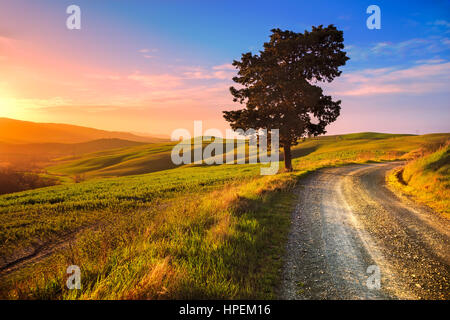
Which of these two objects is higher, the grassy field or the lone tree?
the lone tree

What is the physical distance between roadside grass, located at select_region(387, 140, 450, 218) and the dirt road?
3.42 feet

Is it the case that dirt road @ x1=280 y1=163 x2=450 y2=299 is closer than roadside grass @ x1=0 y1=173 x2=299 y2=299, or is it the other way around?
roadside grass @ x1=0 y1=173 x2=299 y2=299

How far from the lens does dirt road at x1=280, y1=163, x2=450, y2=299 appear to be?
4.30 metres

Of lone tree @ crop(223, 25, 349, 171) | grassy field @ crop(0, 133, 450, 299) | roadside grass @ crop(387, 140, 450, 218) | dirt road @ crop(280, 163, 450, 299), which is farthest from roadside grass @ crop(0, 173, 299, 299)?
lone tree @ crop(223, 25, 349, 171)

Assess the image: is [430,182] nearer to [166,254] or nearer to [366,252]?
[366,252]

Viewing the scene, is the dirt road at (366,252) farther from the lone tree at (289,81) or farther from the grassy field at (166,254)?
the lone tree at (289,81)

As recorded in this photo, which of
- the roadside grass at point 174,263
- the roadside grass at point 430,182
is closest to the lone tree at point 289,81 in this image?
the roadside grass at point 430,182

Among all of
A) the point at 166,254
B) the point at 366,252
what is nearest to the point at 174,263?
the point at 166,254

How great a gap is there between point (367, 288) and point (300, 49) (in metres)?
21.6

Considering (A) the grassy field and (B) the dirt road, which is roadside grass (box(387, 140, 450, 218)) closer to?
(B) the dirt road
